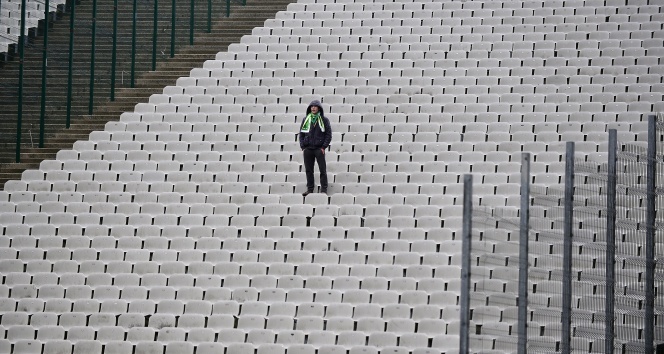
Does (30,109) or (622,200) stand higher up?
(30,109)

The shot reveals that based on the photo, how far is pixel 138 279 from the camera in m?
13.0

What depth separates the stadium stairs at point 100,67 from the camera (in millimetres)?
17531

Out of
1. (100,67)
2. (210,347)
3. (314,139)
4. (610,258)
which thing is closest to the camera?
(610,258)

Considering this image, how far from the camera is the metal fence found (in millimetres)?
8945

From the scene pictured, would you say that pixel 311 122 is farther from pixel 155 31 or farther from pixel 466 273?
pixel 466 273

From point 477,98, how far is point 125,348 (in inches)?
242

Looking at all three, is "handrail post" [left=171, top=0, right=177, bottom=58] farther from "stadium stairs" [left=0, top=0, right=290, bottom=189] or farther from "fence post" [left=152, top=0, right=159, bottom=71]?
"fence post" [left=152, top=0, right=159, bottom=71]

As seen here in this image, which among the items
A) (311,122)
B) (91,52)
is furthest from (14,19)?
(311,122)

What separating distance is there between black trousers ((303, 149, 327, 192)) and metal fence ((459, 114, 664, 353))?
5.65ft

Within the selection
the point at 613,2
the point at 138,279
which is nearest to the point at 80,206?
the point at 138,279

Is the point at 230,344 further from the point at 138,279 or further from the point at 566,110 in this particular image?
the point at 566,110

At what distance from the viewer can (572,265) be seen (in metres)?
11.6

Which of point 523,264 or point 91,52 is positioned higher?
point 91,52

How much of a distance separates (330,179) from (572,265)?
3.86 m
